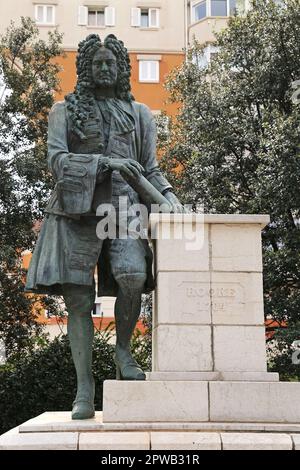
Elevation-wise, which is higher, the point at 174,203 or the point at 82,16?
the point at 82,16

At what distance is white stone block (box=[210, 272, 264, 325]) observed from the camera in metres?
5.13

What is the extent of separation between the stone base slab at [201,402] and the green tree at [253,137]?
922 centimetres

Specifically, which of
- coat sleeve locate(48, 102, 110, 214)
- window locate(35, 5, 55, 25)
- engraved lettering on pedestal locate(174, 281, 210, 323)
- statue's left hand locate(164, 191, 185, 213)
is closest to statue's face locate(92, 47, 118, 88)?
coat sleeve locate(48, 102, 110, 214)

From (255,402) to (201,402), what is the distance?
0.36 m

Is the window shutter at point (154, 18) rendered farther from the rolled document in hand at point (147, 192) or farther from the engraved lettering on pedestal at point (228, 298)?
the engraved lettering on pedestal at point (228, 298)

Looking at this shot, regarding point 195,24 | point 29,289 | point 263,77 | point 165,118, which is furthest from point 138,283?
point 195,24

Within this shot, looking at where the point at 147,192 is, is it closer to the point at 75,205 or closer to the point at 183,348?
the point at 75,205

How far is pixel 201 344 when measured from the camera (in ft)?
16.6

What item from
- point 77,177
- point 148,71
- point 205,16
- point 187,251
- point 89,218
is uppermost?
point 205,16

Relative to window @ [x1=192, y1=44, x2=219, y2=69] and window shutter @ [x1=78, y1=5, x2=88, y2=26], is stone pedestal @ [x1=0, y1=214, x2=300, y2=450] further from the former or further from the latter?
window shutter @ [x1=78, y1=5, x2=88, y2=26]

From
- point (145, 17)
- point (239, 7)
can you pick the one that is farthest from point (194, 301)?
point (145, 17)

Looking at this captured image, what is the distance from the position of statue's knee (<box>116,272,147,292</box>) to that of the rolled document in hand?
0.63 meters

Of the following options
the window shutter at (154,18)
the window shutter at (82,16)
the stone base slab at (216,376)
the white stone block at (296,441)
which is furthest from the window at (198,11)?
the white stone block at (296,441)

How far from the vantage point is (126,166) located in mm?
5535
